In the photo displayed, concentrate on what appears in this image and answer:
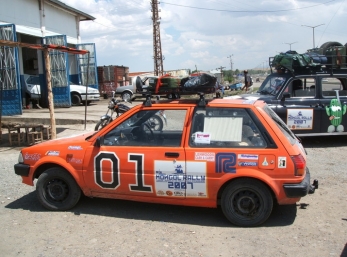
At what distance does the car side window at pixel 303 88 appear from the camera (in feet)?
28.0

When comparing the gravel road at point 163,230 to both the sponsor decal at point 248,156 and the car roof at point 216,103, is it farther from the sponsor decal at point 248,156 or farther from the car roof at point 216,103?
the car roof at point 216,103

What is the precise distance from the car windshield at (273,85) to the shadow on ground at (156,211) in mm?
4326

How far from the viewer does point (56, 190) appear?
4.96 meters

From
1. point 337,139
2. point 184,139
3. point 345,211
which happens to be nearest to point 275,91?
point 337,139

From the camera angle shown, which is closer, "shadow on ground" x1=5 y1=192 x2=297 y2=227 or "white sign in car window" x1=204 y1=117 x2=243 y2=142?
"white sign in car window" x1=204 y1=117 x2=243 y2=142

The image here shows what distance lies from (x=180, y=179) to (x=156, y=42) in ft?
152

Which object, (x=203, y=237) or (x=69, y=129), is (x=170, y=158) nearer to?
(x=203, y=237)

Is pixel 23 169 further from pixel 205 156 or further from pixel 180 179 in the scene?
pixel 205 156

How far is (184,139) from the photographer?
4.47 metres

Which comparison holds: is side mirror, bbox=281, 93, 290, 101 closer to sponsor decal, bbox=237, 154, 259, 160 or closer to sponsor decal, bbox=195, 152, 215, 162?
sponsor decal, bbox=237, 154, 259, 160

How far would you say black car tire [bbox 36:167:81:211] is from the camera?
4.89 meters

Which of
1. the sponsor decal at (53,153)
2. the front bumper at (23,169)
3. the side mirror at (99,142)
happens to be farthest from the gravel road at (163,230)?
the side mirror at (99,142)

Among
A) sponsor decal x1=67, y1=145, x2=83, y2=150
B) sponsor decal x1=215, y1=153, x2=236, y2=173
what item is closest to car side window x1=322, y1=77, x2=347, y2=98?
sponsor decal x1=215, y1=153, x2=236, y2=173

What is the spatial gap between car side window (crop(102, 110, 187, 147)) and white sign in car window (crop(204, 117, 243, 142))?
0.36m
